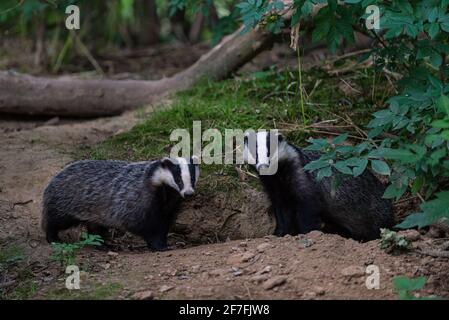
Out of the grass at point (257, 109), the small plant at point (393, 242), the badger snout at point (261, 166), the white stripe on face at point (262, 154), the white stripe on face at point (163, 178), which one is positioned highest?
the grass at point (257, 109)

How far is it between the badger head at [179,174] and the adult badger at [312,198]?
0.41 meters

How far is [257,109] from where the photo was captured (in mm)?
6168

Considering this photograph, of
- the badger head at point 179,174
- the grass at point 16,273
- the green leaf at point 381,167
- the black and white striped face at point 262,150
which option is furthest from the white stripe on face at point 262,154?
the grass at point 16,273

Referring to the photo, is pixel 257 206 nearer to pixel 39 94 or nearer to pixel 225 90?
pixel 225 90

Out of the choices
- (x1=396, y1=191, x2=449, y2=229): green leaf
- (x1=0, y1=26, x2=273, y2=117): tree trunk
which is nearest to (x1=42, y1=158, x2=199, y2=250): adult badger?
(x1=396, y1=191, x2=449, y2=229): green leaf

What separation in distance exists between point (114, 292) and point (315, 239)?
1313 millimetres

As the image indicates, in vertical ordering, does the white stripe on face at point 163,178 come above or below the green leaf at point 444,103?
below

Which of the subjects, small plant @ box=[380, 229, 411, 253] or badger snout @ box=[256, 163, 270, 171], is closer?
small plant @ box=[380, 229, 411, 253]

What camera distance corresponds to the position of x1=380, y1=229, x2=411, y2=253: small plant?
13.7 feet

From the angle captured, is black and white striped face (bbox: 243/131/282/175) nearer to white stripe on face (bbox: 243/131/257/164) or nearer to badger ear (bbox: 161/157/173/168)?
white stripe on face (bbox: 243/131/257/164)

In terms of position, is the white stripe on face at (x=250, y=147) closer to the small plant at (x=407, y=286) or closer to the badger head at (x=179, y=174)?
the badger head at (x=179, y=174)

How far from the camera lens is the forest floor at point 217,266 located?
3.86m

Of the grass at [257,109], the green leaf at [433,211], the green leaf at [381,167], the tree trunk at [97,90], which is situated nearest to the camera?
the green leaf at [433,211]

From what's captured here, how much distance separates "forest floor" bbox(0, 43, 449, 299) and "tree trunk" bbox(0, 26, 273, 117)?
1955 millimetres
